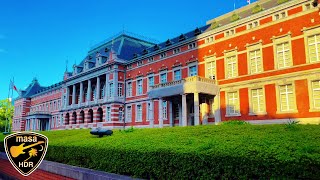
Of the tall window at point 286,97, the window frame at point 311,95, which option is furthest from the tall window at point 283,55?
the window frame at point 311,95

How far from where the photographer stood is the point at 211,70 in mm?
27984

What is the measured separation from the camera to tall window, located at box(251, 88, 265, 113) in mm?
23422

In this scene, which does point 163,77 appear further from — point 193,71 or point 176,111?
point 193,71

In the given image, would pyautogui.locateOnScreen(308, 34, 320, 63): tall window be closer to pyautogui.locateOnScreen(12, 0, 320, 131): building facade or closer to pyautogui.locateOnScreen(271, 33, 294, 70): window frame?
pyautogui.locateOnScreen(12, 0, 320, 131): building facade

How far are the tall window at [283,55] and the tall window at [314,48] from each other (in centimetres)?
165

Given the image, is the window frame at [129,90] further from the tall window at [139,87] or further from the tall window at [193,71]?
the tall window at [193,71]

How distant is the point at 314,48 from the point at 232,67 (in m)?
7.55

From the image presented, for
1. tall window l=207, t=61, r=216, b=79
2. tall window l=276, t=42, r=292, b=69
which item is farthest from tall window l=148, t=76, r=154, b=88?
tall window l=276, t=42, r=292, b=69

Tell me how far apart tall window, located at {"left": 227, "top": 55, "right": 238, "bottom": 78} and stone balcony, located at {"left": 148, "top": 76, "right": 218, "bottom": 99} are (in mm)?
1808

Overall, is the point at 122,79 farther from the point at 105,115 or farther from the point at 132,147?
the point at 132,147

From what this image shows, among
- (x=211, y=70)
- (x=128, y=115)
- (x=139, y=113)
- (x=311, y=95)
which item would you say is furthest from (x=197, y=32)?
(x=128, y=115)

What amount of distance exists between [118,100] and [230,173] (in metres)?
34.8

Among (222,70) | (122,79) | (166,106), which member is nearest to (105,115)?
(122,79)

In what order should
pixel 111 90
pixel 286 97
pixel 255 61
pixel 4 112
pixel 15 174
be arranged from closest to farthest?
1. pixel 15 174
2. pixel 286 97
3. pixel 255 61
4. pixel 111 90
5. pixel 4 112
